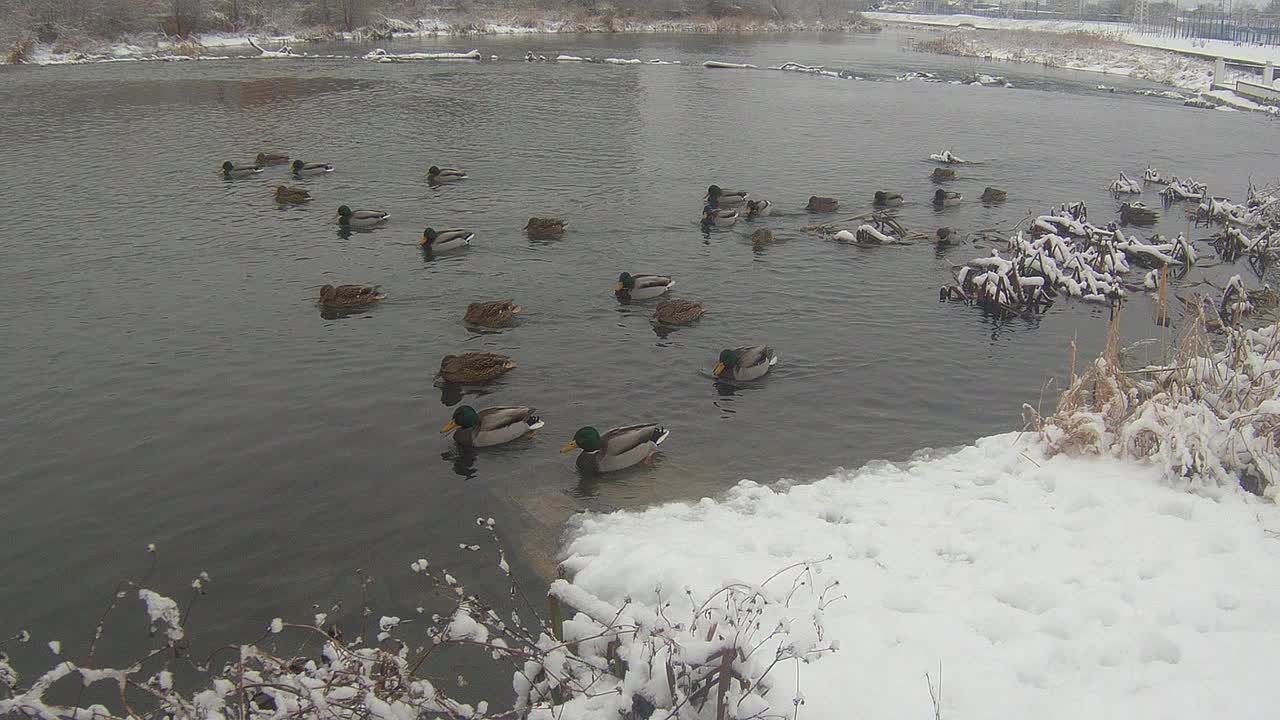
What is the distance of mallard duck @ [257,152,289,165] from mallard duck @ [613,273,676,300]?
1379cm

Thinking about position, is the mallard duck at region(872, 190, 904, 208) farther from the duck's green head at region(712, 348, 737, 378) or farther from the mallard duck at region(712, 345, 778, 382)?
the duck's green head at region(712, 348, 737, 378)

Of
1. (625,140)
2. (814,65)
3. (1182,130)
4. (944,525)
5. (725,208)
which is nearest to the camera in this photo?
(944,525)

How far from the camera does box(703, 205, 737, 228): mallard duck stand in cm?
1939

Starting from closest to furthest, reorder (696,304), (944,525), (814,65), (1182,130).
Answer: (944,525) < (696,304) < (1182,130) < (814,65)

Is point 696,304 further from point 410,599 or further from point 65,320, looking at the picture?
point 65,320

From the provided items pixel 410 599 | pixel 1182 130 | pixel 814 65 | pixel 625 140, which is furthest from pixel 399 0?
pixel 410 599

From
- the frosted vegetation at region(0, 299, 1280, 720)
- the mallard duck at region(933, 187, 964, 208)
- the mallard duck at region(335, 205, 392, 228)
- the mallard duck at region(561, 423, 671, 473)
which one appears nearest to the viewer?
the frosted vegetation at region(0, 299, 1280, 720)

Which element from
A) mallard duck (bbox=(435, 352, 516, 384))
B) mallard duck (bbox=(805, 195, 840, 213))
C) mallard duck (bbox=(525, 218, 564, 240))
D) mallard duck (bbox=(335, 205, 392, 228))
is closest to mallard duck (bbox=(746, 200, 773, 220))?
Result: mallard duck (bbox=(805, 195, 840, 213))

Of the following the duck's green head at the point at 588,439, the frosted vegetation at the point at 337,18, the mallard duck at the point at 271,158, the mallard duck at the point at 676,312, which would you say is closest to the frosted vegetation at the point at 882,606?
the duck's green head at the point at 588,439

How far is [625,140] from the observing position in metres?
28.6

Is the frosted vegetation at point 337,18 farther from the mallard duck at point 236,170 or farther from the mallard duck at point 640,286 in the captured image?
the mallard duck at point 640,286

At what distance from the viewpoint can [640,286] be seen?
1501 centimetres

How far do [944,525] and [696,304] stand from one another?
776cm

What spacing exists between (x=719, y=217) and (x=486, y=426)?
10.4 metres
